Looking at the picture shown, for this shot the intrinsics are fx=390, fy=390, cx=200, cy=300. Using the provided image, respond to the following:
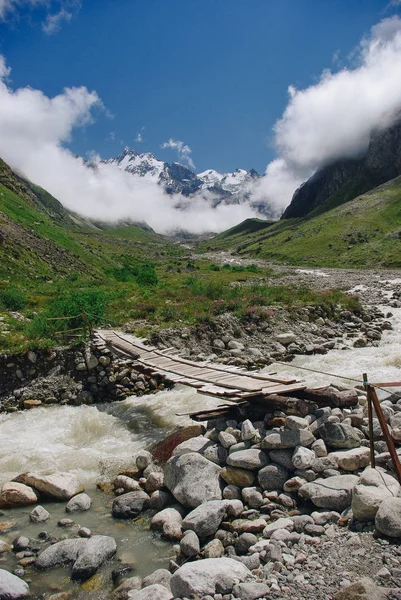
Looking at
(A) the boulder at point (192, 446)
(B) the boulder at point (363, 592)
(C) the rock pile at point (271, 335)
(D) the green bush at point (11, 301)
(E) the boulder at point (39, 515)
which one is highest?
(D) the green bush at point (11, 301)

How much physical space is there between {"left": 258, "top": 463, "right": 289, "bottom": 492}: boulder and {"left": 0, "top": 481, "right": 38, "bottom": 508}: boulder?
519 centimetres

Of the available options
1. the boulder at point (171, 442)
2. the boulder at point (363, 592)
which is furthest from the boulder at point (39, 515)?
the boulder at point (363, 592)

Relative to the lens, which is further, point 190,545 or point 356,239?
point 356,239

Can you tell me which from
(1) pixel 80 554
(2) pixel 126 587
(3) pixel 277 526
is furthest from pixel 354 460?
(1) pixel 80 554

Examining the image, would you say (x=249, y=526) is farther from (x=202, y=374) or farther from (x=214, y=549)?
(x=202, y=374)

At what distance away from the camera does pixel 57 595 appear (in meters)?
6.08

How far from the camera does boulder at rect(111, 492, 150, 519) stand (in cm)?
823

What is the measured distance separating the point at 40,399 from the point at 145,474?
25.4ft

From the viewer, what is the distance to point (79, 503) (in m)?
8.55

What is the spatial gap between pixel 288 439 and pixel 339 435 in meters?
1.21

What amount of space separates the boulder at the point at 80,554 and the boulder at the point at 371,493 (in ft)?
14.3

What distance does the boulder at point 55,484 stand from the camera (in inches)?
353

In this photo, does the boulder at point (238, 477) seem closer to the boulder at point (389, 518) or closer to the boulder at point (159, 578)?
the boulder at point (159, 578)

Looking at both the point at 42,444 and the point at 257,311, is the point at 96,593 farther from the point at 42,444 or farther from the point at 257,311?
the point at 257,311
